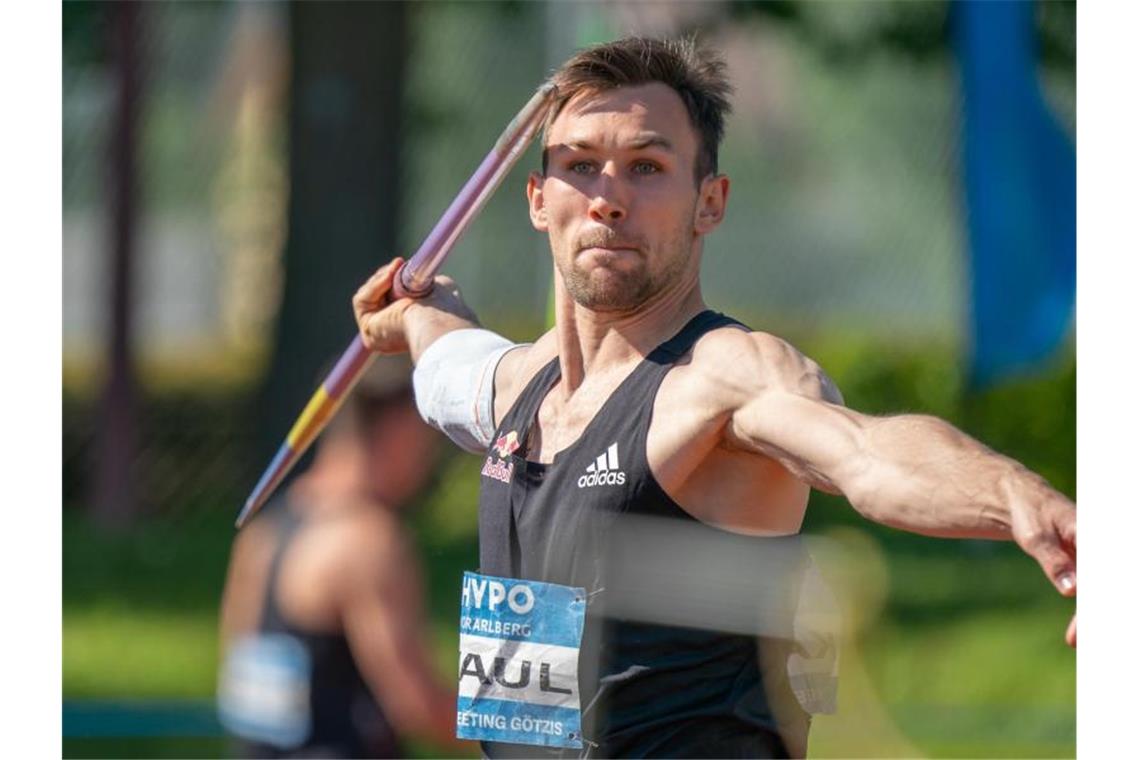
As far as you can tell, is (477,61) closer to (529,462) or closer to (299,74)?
(299,74)

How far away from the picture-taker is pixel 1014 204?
9.67m

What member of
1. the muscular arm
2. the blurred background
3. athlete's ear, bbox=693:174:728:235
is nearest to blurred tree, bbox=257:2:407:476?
the blurred background

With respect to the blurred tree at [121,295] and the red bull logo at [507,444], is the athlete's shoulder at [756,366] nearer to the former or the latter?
the red bull logo at [507,444]

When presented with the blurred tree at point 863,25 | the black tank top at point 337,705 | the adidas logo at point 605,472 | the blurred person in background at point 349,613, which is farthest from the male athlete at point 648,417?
the blurred tree at point 863,25

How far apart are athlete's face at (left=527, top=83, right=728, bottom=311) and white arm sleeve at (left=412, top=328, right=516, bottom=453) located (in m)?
0.48

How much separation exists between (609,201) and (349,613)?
5.61 feet

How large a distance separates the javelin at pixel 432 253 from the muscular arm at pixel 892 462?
74 centimetres

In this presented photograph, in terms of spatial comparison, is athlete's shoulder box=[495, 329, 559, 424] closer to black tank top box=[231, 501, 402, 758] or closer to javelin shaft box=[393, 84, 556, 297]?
javelin shaft box=[393, 84, 556, 297]

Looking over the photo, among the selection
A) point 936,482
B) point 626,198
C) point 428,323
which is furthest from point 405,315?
point 936,482

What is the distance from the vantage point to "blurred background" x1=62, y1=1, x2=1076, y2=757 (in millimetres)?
9375

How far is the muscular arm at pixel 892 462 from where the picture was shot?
2469 mm

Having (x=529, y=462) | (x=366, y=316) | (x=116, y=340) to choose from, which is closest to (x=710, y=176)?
(x=529, y=462)

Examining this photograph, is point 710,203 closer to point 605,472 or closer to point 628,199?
point 628,199

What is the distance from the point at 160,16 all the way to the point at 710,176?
915 centimetres
